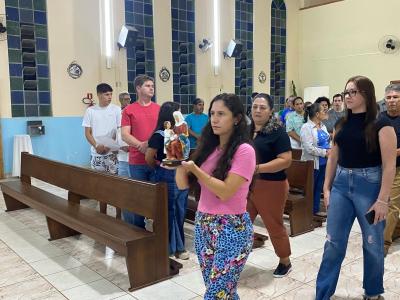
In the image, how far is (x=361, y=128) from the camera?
2.25 metres

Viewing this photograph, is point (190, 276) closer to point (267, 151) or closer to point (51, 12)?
point (267, 151)

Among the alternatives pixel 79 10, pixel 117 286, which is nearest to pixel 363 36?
pixel 79 10

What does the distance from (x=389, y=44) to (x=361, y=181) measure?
28.5 feet

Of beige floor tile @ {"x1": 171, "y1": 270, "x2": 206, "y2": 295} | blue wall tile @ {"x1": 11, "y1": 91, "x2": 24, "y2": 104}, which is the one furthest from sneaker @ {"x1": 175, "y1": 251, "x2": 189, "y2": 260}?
blue wall tile @ {"x1": 11, "y1": 91, "x2": 24, "y2": 104}

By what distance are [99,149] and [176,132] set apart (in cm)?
252

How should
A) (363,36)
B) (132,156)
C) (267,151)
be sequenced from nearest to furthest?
(267,151) → (132,156) → (363,36)

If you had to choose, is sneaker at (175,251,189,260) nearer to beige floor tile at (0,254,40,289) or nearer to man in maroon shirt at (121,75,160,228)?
man in maroon shirt at (121,75,160,228)

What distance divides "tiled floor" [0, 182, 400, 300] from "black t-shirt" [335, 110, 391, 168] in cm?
96

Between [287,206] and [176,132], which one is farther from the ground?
[176,132]

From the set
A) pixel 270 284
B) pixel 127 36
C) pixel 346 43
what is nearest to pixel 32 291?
pixel 270 284

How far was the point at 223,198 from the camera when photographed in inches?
67.5

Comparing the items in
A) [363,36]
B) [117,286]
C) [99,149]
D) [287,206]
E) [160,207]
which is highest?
[363,36]

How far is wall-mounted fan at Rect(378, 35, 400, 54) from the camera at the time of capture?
9.57 metres

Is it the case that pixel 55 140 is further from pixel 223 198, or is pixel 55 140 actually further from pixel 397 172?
pixel 223 198
